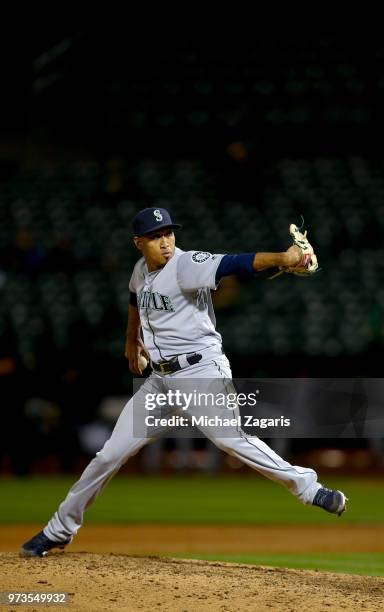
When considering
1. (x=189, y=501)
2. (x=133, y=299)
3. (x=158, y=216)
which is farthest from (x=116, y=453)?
(x=189, y=501)

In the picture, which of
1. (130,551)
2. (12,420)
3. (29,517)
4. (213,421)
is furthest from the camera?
(12,420)

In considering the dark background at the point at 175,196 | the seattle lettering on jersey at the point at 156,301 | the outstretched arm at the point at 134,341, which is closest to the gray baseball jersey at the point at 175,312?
the seattle lettering on jersey at the point at 156,301

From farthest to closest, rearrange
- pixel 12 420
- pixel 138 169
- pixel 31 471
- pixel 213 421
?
pixel 138 169, pixel 31 471, pixel 12 420, pixel 213 421

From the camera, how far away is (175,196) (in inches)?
569

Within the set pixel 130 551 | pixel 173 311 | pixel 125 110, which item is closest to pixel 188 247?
pixel 125 110

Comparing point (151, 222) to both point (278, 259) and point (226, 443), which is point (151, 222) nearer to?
point (278, 259)

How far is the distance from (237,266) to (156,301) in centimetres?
52

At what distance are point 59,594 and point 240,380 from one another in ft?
28.9

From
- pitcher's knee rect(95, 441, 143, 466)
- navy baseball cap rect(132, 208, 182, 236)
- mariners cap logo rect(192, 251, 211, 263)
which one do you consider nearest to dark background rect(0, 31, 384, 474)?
pitcher's knee rect(95, 441, 143, 466)

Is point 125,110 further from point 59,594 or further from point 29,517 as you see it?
point 59,594

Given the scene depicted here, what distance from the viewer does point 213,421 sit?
4352 millimetres

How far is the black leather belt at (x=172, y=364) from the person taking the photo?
14.6ft

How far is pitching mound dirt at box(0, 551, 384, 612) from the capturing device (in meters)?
3.76

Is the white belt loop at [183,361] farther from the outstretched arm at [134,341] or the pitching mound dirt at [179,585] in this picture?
the pitching mound dirt at [179,585]
